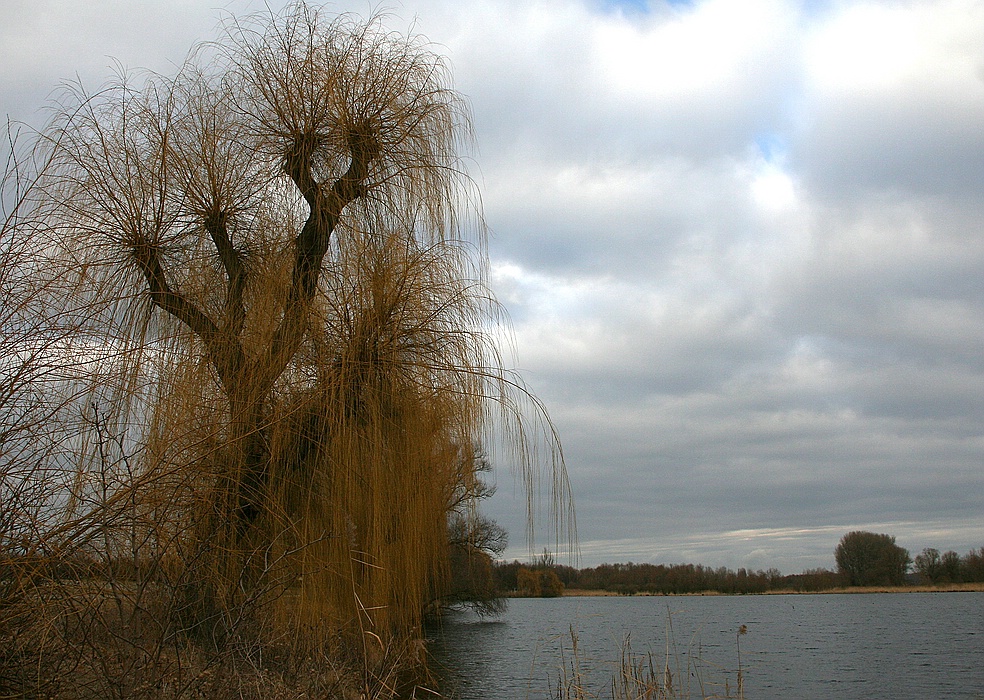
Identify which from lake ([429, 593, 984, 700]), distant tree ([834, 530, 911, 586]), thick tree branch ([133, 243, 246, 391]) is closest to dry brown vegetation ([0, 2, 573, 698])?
thick tree branch ([133, 243, 246, 391])

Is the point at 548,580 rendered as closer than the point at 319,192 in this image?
No

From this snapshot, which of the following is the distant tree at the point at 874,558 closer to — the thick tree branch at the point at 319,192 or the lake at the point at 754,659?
the lake at the point at 754,659

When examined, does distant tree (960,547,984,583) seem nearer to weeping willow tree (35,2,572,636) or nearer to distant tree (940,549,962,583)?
distant tree (940,549,962,583)

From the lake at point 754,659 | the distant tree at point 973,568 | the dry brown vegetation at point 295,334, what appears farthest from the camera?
the distant tree at point 973,568

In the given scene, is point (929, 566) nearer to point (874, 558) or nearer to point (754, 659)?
point (874, 558)

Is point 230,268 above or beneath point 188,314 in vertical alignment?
above

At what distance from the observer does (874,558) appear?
75.8 m

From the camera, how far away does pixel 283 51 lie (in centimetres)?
762

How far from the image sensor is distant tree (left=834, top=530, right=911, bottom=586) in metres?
74.6

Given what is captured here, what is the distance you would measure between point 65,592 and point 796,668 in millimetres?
22849

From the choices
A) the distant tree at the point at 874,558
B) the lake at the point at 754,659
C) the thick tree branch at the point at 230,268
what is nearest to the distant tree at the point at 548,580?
the lake at the point at 754,659

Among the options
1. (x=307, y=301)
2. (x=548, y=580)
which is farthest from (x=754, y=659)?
(x=307, y=301)

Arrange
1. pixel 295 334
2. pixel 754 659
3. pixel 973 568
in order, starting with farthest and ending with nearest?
pixel 973 568 < pixel 754 659 < pixel 295 334

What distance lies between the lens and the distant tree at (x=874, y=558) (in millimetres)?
74562
